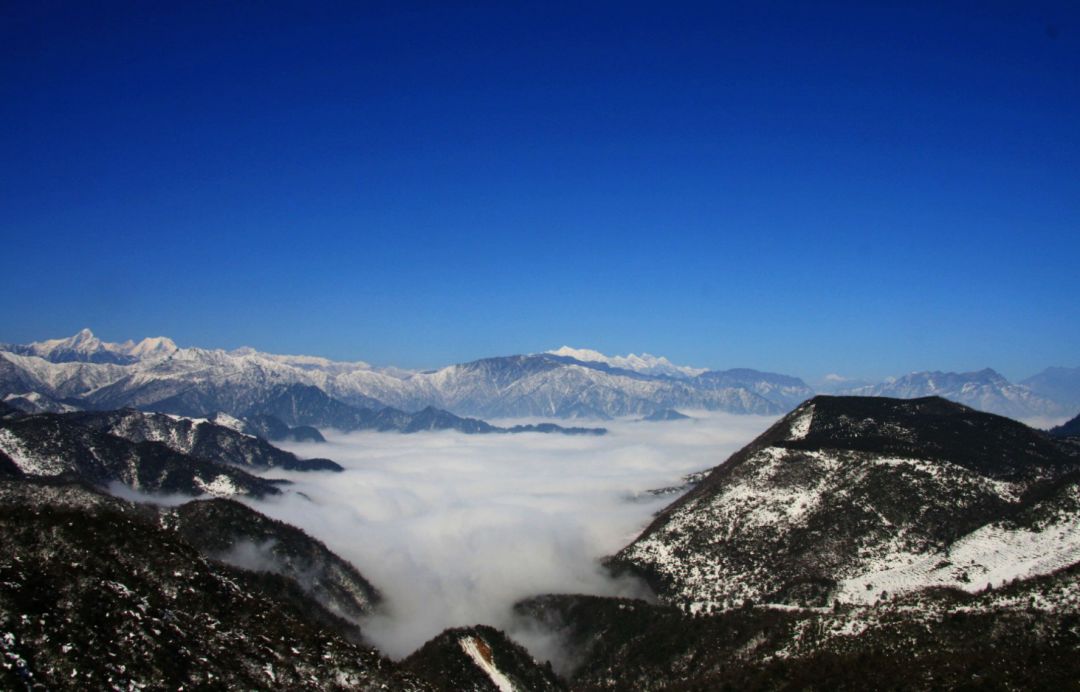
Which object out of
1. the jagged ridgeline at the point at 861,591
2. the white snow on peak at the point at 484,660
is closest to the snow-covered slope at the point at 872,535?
the jagged ridgeline at the point at 861,591

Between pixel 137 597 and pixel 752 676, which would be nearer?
pixel 137 597

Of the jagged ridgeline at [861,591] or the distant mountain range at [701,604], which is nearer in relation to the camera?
the distant mountain range at [701,604]

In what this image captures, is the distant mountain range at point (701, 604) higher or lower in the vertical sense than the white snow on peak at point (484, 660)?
higher

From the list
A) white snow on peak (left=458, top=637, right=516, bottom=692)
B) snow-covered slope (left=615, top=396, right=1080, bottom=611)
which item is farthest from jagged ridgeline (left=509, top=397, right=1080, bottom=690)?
white snow on peak (left=458, top=637, right=516, bottom=692)

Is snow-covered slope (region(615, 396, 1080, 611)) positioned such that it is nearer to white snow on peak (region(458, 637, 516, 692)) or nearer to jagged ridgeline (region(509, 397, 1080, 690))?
jagged ridgeline (region(509, 397, 1080, 690))

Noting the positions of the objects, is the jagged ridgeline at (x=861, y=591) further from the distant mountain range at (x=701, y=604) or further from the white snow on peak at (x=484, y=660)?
Result: the white snow on peak at (x=484, y=660)

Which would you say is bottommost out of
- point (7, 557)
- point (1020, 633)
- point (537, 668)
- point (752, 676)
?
point (537, 668)

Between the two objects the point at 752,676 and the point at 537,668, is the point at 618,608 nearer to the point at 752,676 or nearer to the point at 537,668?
the point at 537,668

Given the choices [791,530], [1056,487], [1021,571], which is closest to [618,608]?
[791,530]

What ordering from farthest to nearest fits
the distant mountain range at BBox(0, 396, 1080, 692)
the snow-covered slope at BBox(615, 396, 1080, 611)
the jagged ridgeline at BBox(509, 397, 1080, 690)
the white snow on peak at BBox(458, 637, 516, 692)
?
the snow-covered slope at BBox(615, 396, 1080, 611)
the white snow on peak at BBox(458, 637, 516, 692)
the jagged ridgeline at BBox(509, 397, 1080, 690)
the distant mountain range at BBox(0, 396, 1080, 692)
